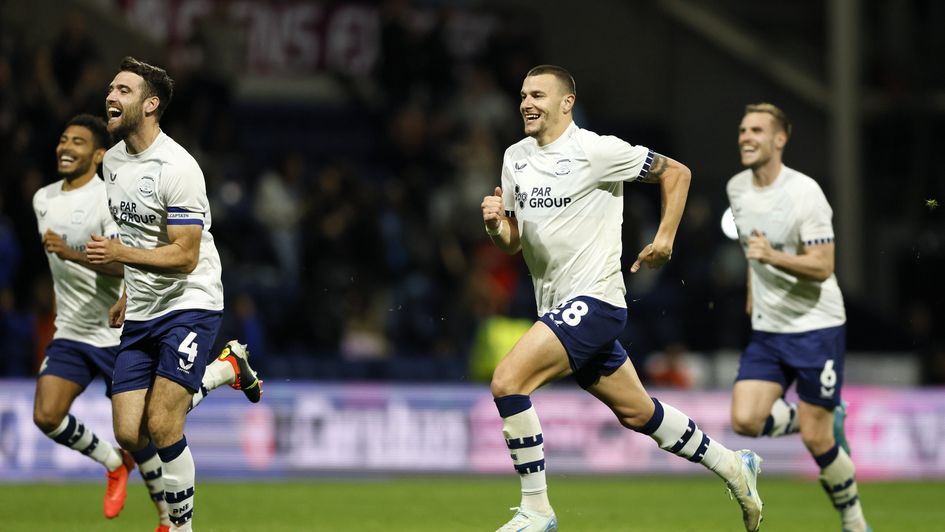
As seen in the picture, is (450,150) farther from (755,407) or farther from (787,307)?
(755,407)

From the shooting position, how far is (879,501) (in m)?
12.5

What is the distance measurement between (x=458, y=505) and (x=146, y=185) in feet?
15.6

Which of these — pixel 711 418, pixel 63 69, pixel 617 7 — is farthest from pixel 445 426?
pixel 617 7

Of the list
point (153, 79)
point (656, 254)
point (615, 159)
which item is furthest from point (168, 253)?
point (656, 254)

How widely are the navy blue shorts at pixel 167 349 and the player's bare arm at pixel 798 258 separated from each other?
316 cm

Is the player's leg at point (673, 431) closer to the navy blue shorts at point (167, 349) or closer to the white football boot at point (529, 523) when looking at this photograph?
the white football boot at point (529, 523)

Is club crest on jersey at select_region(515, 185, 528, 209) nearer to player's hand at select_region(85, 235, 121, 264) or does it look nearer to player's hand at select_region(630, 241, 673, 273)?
player's hand at select_region(630, 241, 673, 273)

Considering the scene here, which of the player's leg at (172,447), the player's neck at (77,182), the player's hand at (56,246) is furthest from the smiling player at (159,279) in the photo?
the player's neck at (77,182)

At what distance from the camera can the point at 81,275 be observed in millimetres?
9352

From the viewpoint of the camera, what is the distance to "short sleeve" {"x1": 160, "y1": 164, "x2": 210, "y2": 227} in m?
7.70

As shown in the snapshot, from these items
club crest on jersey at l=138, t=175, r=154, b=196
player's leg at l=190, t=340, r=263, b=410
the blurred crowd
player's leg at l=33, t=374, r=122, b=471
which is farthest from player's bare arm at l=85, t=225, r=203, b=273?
the blurred crowd

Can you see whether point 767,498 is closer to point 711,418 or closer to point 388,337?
point 711,418

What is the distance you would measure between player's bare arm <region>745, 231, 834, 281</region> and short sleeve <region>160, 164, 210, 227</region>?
3.24 m

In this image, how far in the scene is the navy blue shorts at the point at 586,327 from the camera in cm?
781
